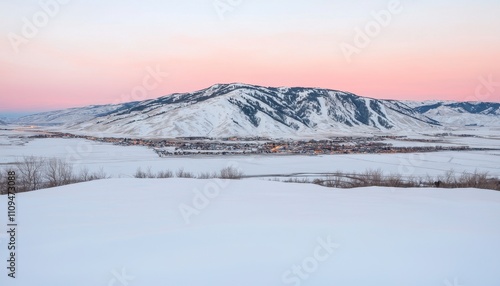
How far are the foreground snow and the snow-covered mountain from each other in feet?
329

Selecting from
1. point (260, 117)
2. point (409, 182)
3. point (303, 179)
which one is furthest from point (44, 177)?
point (260, 117)

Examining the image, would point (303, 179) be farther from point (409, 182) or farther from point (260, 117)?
point (260, 117)

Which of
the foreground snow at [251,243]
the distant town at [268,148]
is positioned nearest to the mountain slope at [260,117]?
the distant town at [268,148]

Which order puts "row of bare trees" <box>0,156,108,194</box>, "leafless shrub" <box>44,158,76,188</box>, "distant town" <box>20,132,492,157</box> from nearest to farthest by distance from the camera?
1. "row of bare trees" <box>0,156,108,194</box>
2. "leafless shrub" <box>44,158,76,188</box>
3. "distant town" <box>20,132,492,157</box>

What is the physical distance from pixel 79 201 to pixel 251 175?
26763 millimetres

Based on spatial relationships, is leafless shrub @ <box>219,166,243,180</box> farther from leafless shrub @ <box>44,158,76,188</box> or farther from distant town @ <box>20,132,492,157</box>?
distant town @ <box>20,132,492,157</box>

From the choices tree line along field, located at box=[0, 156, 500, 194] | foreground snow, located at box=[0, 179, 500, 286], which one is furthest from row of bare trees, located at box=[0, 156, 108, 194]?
foreground snow, located at box=[0, 179, 500, 286]

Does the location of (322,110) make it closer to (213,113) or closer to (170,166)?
(213,113)

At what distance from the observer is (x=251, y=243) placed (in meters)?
5.96

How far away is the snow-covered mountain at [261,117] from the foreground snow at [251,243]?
329 ft

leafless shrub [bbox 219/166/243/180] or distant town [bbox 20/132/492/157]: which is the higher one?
distant town [bbox 20/132/492/157]

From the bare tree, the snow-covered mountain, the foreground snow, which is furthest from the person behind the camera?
the snow-covered mountain

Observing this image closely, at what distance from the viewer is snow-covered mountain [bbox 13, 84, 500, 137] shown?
118438 millimetres

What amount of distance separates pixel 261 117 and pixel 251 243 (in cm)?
13269
